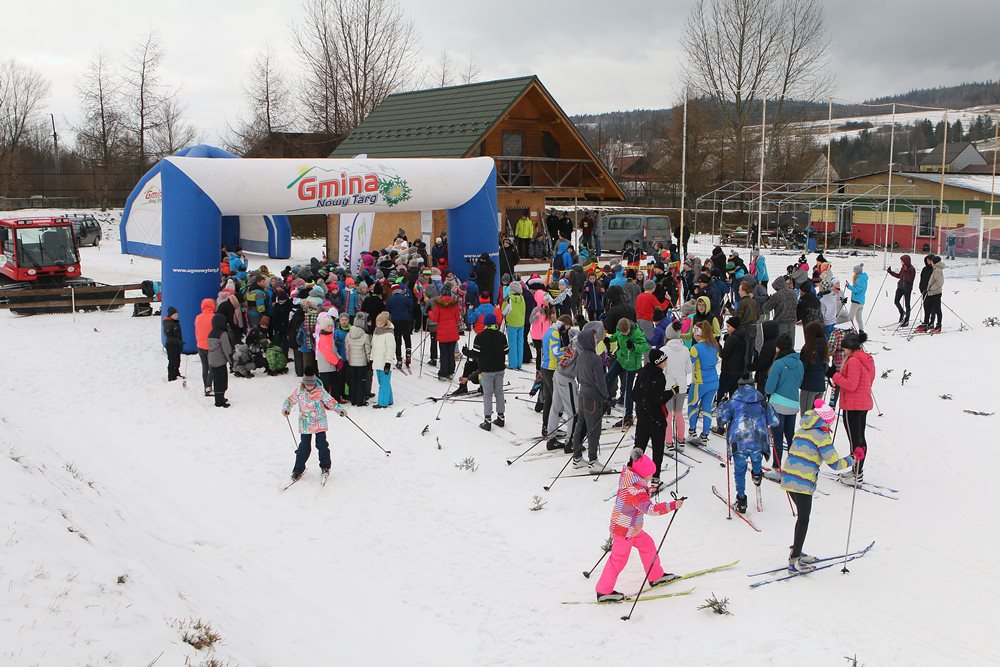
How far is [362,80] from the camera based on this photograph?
167 ft

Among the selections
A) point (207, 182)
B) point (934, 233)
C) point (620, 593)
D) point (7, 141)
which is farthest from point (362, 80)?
point (620, 593)

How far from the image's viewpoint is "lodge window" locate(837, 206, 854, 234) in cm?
3581

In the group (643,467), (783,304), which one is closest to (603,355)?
(783,304)

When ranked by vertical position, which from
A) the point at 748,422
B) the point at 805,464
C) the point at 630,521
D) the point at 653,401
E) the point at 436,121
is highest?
the point at 436,121

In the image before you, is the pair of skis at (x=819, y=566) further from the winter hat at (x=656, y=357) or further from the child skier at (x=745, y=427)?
the winter hat at (x=656, y=357)

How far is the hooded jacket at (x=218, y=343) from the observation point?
1202 cm

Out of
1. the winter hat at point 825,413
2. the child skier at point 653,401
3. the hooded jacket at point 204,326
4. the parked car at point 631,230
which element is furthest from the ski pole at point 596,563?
the parked car at point 631,230

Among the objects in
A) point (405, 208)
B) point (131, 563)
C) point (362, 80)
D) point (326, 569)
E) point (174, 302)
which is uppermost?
point (362, 80)

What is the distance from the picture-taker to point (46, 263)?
21.2m

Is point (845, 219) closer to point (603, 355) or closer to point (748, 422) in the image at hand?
point (603, 355)

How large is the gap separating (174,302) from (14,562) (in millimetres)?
9468

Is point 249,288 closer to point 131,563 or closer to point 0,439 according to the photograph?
point 0,439

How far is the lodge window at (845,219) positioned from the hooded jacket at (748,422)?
2954 cm

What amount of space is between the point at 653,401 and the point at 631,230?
74.2 ft
